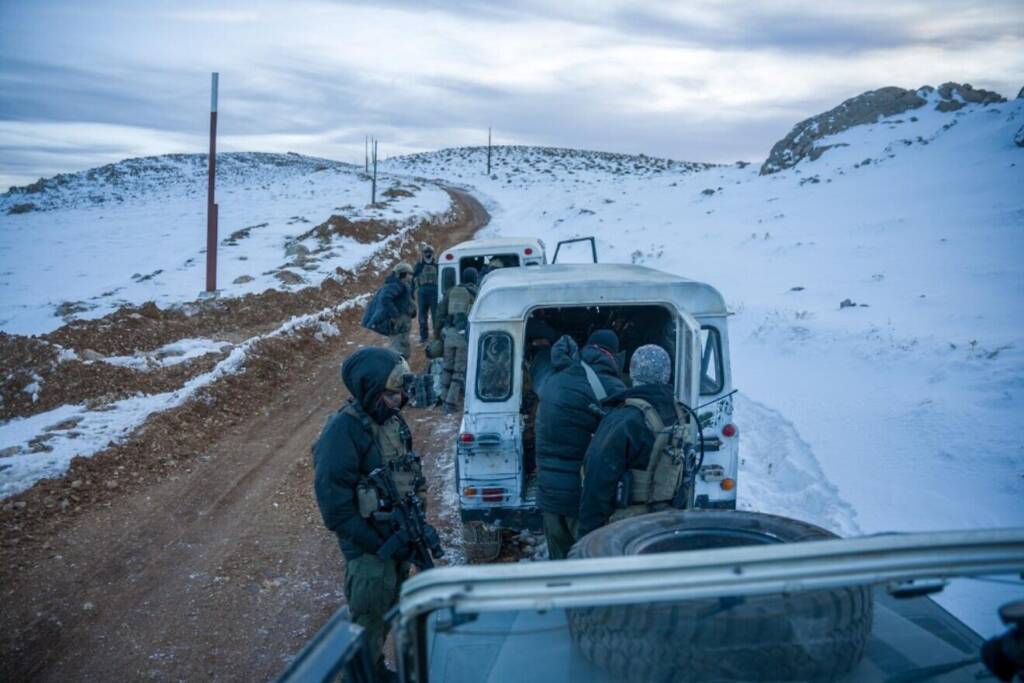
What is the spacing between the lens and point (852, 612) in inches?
78.0

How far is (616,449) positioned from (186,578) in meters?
3.79

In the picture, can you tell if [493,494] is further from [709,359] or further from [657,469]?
[709,359]

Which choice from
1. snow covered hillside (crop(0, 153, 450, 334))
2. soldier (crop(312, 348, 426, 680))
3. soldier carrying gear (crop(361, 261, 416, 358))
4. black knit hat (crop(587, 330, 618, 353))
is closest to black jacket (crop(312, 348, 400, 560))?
soldier (crop(312, 348, 426, 680))

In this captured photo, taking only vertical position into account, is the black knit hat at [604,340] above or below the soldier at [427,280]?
below

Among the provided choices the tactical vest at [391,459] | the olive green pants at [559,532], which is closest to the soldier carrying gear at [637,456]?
the olive green pants at [559,532]

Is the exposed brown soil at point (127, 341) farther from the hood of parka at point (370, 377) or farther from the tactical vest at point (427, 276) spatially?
the hood of parka at point (370, 377)

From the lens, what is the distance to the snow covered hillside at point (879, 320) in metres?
6.35

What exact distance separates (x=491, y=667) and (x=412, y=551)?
1.80 m

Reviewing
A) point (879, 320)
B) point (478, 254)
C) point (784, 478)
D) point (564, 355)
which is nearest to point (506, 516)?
point (564, 355)

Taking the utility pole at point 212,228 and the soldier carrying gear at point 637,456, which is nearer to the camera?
the soldier carrying gear at point 637,456

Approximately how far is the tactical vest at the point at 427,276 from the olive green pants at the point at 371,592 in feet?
28.4

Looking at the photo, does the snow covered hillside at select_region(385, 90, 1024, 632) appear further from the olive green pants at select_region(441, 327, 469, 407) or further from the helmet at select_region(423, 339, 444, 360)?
the helmet at select_region(423, 339, 444, 360)

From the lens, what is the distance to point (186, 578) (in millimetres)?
5461

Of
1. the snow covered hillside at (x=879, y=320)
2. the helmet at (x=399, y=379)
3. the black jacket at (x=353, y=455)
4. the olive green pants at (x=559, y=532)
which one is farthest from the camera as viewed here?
the snow covered hillside at (x=879, y=320)
